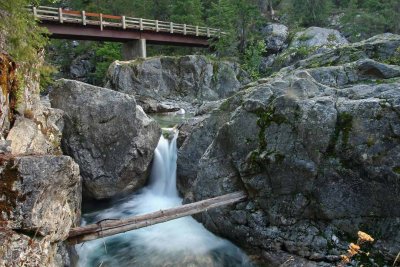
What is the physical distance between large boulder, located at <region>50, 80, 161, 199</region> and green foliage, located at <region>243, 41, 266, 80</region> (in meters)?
21.6

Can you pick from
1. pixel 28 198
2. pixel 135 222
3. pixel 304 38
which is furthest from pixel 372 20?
pixel 28 198

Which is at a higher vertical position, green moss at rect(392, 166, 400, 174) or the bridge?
the bridge

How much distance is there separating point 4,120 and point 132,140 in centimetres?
586

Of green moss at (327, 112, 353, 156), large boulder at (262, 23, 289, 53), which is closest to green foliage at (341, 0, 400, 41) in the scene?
large boulder at (262, 23, 289, 53)

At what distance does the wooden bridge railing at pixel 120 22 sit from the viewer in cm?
2425

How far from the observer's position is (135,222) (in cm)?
714

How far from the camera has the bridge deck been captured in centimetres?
2469

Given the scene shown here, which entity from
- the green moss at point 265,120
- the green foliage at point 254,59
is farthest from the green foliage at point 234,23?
the green moss at point 265,120

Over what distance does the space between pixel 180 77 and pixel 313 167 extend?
23475 mm

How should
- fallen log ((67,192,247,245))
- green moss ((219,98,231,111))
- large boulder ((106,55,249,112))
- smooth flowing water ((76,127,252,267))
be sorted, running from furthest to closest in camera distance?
large boulder ((106,55,249,112)) → green moss ((219,98,231,111)) → smooth flowing water ((76,127,252,267)) → fallen log ((67,192,247,245))

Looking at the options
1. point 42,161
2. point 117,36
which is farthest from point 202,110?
point 117,36

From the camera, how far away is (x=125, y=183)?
12.0 metres

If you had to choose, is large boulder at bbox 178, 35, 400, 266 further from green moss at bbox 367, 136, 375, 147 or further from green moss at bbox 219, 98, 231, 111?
green moss at bbox 219, 98, 231, 111

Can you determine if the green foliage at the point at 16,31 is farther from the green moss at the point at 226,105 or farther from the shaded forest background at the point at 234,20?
the shaded forest background at the point at 234,20
